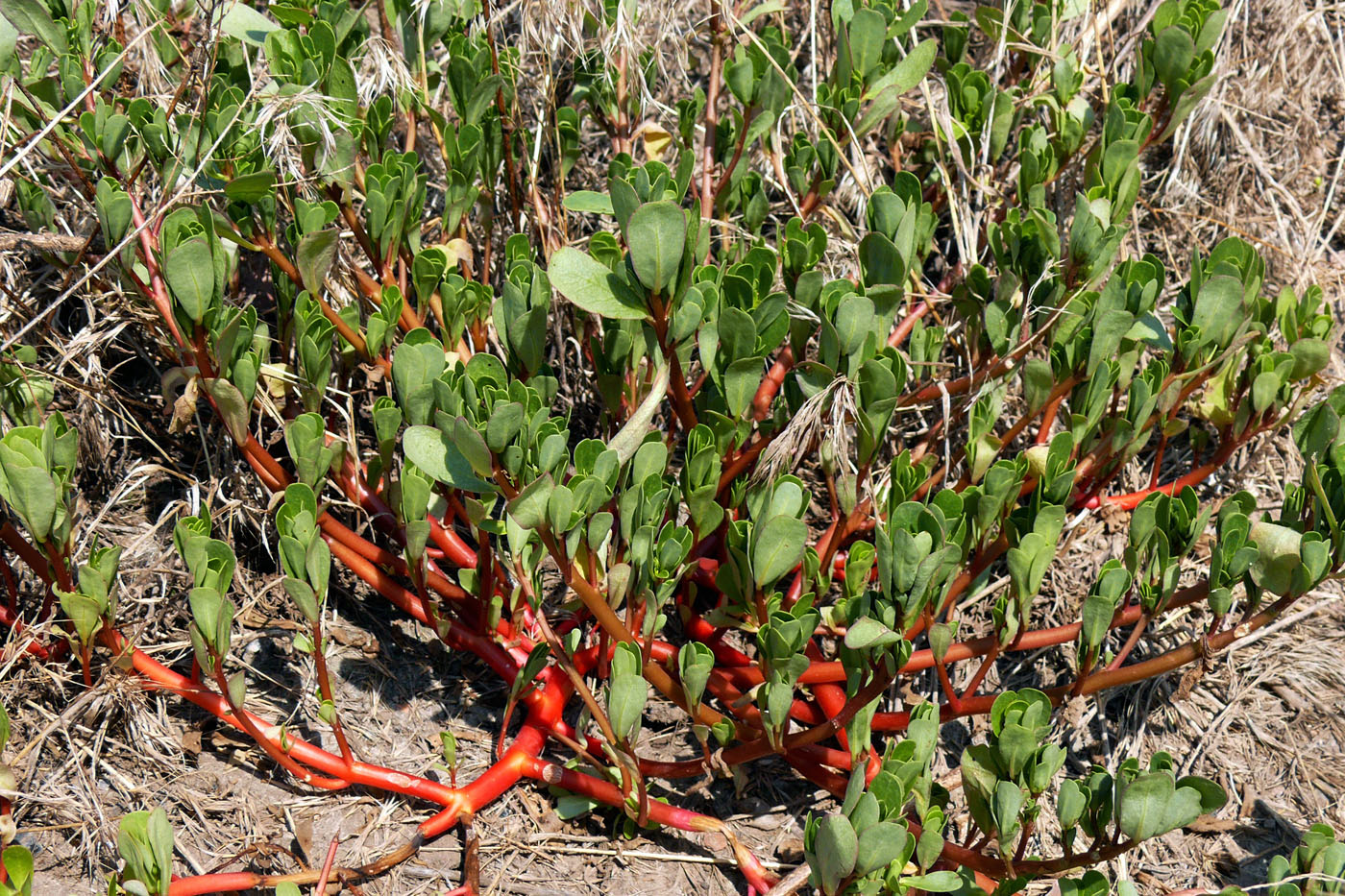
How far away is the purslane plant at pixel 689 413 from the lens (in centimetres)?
182

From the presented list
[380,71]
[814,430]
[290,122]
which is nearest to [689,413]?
[814,430]

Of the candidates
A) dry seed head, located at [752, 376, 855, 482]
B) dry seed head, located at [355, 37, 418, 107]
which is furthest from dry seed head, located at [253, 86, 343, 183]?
dry seed head, located at [752, 376, 855, 482]

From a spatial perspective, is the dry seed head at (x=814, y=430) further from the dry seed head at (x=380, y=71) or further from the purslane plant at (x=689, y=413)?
the dry seed head at (x=380, y=71)

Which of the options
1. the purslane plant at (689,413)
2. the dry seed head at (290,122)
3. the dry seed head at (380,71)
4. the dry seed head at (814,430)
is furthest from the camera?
the dry seed head at (380,71)

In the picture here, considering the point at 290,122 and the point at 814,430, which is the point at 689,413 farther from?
the point at 290,122

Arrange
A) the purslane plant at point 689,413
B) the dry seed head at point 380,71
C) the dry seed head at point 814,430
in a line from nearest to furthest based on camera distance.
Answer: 1. the purslane plant at point 689,413
2. the dry seed head at point 814,430
3. the dry seed head at point 380,71

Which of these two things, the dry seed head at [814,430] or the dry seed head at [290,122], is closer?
the dry seed head at [814,430]

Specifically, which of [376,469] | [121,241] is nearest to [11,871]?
[376,469]

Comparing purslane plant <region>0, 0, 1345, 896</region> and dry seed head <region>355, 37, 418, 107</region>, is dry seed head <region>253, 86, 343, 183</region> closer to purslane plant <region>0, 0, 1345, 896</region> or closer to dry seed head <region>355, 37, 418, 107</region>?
purslane plant <region>0, 0, 1345, 896</region>

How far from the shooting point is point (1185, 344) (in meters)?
2.22

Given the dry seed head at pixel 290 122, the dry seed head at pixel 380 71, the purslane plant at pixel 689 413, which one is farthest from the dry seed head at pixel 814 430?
the dry seed head at pixel 380 71

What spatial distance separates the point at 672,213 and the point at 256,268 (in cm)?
148

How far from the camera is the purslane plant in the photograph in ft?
5.96

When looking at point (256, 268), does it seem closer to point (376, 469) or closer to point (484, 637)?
point (376, 469)
